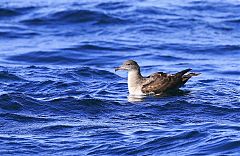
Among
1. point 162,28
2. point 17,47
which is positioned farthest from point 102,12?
point 17,47

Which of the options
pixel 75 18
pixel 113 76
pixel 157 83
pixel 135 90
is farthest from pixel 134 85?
pixel 75 18

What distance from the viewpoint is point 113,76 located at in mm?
17781

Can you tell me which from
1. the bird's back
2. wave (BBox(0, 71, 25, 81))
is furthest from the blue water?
the bird's back

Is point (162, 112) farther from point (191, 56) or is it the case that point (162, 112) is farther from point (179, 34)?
point (179, 34)

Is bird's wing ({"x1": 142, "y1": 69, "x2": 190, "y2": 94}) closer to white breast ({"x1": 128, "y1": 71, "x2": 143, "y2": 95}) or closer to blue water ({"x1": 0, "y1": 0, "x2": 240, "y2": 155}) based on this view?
white breast ({"x1": 128, "y1": 71, "x2": 143, "y2": 95})

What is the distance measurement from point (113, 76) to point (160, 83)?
6.99 feet

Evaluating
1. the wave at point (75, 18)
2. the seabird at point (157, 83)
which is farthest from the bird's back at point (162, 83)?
the wave at point (75, 18)

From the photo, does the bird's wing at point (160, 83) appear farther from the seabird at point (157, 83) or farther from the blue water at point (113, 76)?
the blue water at point (113, 76)

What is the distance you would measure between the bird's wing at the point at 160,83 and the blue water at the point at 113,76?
0.83ft

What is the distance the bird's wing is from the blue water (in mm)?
254

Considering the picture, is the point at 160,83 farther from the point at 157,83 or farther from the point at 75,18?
the point at 75,18

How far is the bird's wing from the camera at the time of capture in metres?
15.8

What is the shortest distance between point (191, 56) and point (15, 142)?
29.9 ft

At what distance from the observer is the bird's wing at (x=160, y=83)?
624 inches
